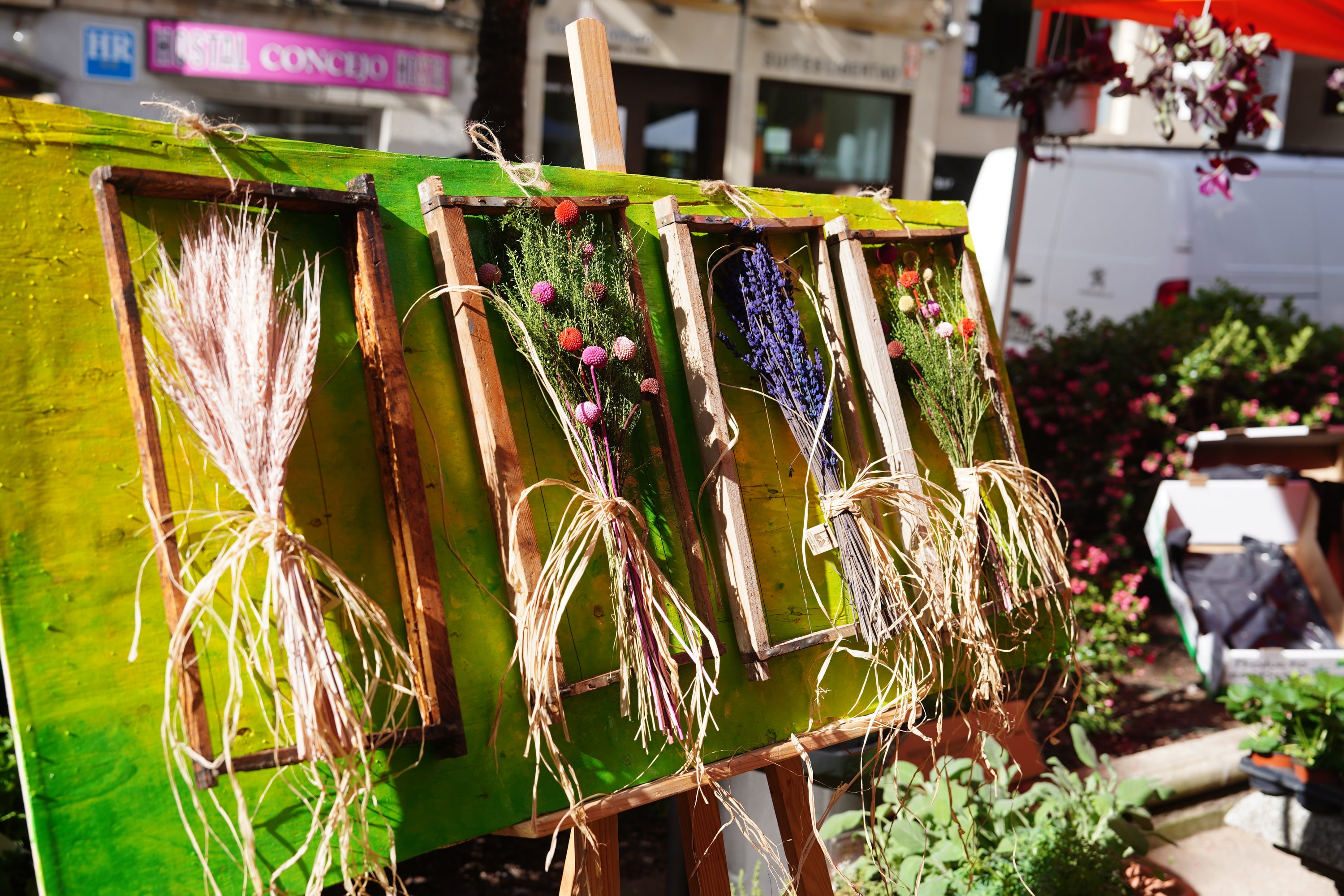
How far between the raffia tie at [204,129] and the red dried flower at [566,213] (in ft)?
1.34

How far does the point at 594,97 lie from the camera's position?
1636 millimetres

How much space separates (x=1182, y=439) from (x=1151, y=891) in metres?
2.10

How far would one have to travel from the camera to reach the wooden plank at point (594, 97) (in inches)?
64.2

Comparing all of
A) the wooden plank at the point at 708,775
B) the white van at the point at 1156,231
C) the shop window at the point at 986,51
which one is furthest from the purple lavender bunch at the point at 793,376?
the shop window at the point at 986,51

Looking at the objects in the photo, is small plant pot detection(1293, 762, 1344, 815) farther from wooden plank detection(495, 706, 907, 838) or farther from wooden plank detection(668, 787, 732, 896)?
A: wooden plank detection(668, 787, 732, 896)

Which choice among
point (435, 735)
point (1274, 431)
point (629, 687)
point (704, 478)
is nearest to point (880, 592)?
point (704, 478)

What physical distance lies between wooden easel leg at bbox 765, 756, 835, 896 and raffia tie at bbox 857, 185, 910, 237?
1.00 meters

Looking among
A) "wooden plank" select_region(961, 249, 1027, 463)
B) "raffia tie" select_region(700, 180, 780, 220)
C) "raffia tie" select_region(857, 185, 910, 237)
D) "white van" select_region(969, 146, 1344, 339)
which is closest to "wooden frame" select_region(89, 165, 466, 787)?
"raffia tie" select_region(700, 180, 780, 220)

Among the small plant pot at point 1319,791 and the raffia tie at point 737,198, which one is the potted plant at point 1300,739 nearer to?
the small plant pot at point 1319,791

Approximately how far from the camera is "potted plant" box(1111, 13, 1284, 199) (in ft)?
9.25

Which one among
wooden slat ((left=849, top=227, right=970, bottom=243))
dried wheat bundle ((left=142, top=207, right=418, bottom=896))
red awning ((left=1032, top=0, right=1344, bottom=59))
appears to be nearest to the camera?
dried wheat bundle ((left=142, top=207, right=418, bottom=896))

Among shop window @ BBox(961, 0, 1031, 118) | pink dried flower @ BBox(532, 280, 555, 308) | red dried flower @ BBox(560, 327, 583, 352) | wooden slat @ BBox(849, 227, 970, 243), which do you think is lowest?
red dried flower @ BBox(560, 327, 583, 352)

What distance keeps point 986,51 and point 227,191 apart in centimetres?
1097

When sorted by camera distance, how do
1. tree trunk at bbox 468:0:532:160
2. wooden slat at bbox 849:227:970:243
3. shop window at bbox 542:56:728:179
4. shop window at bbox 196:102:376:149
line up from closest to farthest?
1. wooden slat at bbox 849:227:970:243
2. tree trunk at bbox 468:0:532:160
3. shop window at bbox 196:102:376:149
4. shop window at bbox 542:56:728:179
